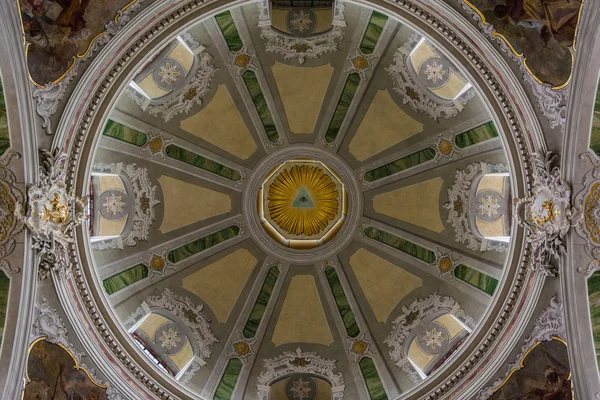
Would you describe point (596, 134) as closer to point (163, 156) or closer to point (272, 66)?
point (272, 66)

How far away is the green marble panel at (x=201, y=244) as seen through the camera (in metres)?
20.0

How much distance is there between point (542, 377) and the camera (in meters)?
15.4

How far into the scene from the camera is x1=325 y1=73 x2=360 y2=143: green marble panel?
64.4 feet

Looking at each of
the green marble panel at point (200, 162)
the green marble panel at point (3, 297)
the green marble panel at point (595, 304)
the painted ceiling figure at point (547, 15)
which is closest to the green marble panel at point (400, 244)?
the green marble panel at point (200, 162)

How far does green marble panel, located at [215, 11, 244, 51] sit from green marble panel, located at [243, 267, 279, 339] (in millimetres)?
6955

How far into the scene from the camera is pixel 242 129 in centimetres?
2041

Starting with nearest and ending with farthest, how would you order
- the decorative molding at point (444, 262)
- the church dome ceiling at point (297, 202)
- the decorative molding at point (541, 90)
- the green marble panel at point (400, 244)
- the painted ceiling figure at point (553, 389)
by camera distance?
the decorative molding at point (541, 90) < the painted ceiling figure at point (553, 389) < the church dome ceiling at point (297, 202) < the decorative molding at point (444, 262) < the green marble panel at point (400, 244)

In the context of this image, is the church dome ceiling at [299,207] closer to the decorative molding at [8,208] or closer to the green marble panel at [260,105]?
the green marble panel at [260,105]

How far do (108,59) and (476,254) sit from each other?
11.1m

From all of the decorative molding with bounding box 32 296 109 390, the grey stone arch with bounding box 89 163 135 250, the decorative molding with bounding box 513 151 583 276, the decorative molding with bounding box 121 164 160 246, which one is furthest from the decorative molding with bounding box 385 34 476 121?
the decorative molding with bounding box 32 296 109 390

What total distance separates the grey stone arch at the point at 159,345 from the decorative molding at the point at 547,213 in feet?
31.8

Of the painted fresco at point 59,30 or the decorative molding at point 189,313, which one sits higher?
the painted fresco at point 59,30

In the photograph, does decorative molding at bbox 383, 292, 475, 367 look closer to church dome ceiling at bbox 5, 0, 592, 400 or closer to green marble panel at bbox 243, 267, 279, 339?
church dome ceiling at bbox 5, 0, 592, 400

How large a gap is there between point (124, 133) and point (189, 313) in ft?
18.4
